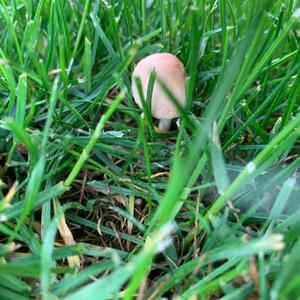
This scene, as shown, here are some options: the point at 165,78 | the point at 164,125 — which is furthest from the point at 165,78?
the point at 164,125

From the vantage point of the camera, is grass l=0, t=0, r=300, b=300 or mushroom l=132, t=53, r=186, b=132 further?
mushroom l=132, t=53, r=186, b=132

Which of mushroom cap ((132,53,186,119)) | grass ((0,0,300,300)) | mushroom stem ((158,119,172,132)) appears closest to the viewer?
grass ((0,0,300,300))

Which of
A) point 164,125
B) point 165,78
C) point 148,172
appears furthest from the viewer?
point 164,125

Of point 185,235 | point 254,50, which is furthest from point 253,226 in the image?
point 254,50

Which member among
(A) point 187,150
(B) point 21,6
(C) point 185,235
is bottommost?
(C) point 185,235

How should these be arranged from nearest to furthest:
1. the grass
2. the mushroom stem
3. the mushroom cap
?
1. the grass
2. the mushroom cap
3. the mushroom stem

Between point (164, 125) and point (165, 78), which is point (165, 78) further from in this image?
point (164, 125)

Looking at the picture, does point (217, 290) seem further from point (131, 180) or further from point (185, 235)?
point (131, 180)
